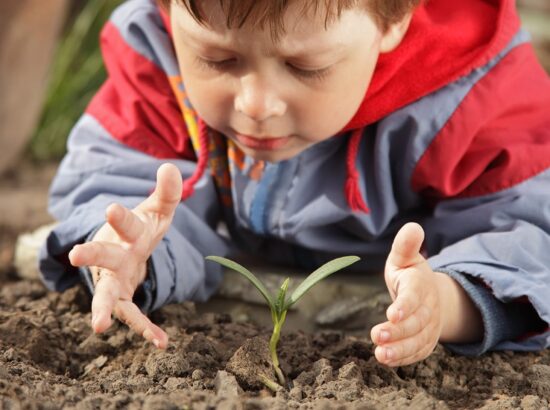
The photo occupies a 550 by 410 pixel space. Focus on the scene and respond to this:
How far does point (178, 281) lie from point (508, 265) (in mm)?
751

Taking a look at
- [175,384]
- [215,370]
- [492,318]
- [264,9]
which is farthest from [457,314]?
[264,9]

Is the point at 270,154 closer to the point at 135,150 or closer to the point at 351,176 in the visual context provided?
the point at 351,176

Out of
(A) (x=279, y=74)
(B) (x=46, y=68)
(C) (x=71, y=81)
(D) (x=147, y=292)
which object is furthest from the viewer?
(C) (x=71, y=81)

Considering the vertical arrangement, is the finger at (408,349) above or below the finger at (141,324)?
below

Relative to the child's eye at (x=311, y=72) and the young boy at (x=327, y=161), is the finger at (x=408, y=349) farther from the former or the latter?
the child's eye at (x=311, y=72)

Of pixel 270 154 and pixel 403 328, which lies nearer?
pixel 403 328

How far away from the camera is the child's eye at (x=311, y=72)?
2.03 meters

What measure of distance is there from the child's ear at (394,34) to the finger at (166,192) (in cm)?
59

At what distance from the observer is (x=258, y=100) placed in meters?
2.01

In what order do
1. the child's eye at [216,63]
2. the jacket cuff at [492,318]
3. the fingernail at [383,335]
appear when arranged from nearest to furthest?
the fingernail at [383,335] → the child's eye at [216,63] → the jacket cuff at [492,318]

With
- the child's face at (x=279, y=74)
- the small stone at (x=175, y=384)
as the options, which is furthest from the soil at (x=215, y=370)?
the child's face at (x=279, y=74)

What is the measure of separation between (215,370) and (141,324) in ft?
0.54

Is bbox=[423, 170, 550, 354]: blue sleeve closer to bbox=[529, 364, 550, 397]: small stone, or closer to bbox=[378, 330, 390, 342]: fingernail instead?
bbox=[529, 364, 550, 397]: small stone

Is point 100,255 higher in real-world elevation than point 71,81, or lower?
higher
